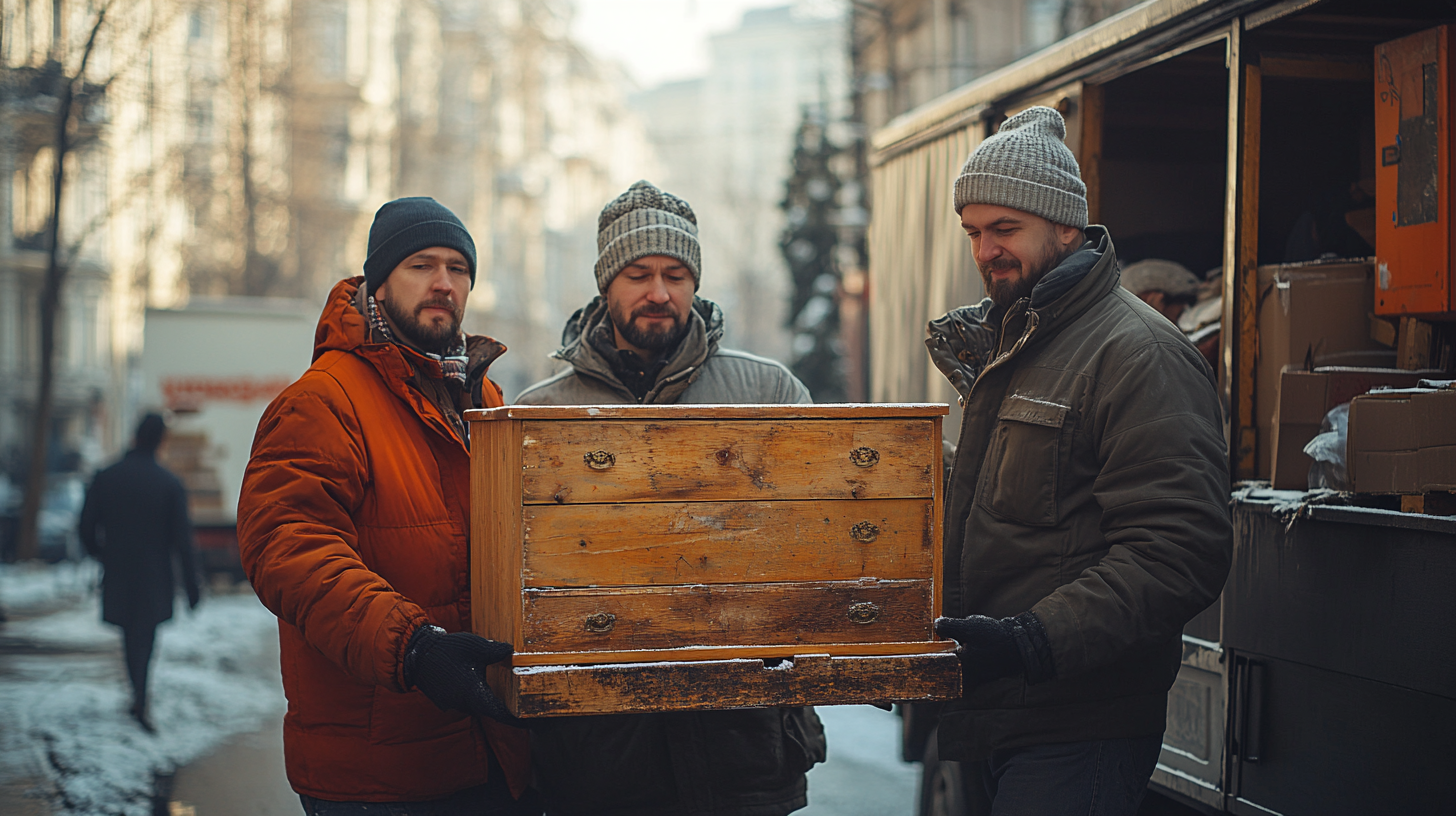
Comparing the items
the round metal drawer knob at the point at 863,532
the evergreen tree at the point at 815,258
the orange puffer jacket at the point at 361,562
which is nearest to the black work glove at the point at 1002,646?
the round metal drawer knob at the point at 863,532

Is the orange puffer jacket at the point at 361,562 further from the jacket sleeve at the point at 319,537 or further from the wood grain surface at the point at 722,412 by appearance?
the wood grain surface at the point at 722,412

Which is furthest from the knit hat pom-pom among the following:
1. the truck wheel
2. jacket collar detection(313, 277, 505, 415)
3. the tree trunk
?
the tree trunk

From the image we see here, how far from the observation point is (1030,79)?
5.11 metres

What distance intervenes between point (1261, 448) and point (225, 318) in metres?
14.0

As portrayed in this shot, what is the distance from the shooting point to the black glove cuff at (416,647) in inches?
99.3

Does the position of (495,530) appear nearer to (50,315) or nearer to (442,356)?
(442,356)

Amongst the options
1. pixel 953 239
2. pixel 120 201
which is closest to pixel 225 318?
pixel 120 201

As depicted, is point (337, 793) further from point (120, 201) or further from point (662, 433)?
point (120, 201)

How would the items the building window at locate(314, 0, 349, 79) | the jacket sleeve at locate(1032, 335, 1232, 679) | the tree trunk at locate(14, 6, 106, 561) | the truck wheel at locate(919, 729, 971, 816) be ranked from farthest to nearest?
the building window at locate(314, 0, 349, 79)
the tree trunk at locate(14, 6, 106, 561)
the truck wheel at locate(919, 729, 971, 816)
the jacket sleeve at locate(1032, 335, 1232, 679)

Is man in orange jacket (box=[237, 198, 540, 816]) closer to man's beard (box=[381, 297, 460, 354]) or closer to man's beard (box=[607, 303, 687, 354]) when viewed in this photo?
man's beard (box=[381, 297, 460, 354])

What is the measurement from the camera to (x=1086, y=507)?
8.98 ft

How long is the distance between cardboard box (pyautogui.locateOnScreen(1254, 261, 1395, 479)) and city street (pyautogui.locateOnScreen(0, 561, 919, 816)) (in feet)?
10.2

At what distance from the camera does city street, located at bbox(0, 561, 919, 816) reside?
6.30 meters

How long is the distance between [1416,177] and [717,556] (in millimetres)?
2714
